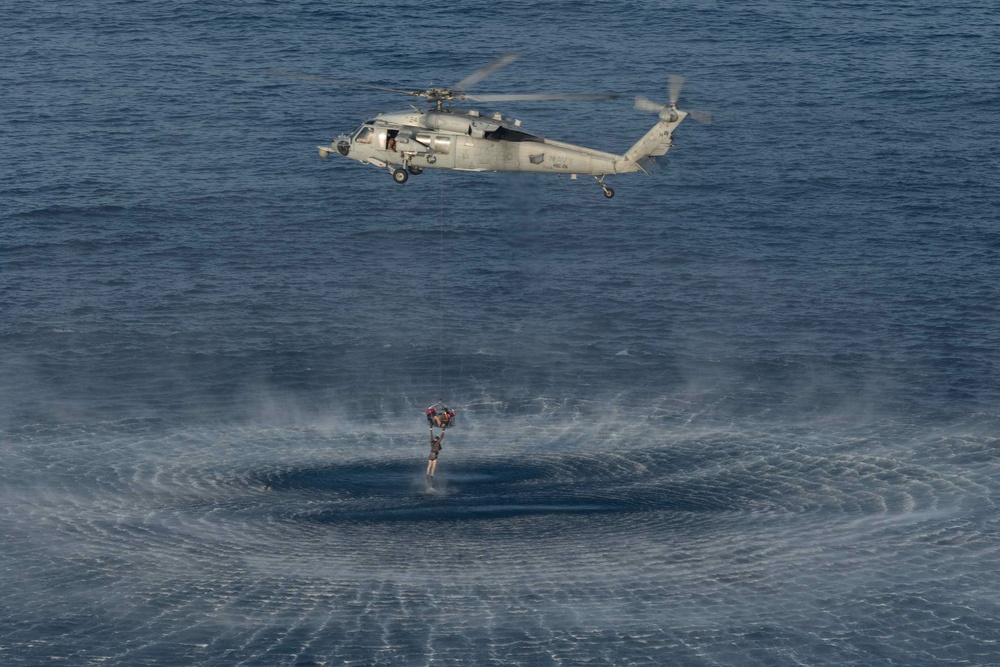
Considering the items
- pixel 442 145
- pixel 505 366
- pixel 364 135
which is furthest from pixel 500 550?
pixel 505 366

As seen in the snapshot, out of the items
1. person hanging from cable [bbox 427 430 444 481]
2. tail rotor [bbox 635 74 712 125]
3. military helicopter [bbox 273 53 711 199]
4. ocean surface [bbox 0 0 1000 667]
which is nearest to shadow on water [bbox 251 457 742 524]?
ocean surface [bbox 0 0 1000 667]

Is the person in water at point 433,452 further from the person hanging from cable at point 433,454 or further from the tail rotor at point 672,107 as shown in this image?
the tail rotor at point 672,107

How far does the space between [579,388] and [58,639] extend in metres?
55.8

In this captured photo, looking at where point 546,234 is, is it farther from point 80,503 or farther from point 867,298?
point 80,503

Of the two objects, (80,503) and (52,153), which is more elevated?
(52,153)

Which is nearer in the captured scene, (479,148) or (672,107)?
(672,107)

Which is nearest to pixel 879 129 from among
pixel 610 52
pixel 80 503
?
pixel 610 52

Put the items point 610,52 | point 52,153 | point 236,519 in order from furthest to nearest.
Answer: point 610,52 < point 52,153 < point 236,519

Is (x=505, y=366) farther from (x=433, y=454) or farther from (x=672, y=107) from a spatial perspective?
(x=672, y=107)

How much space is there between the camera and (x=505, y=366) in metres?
135

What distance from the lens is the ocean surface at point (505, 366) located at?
308 ft

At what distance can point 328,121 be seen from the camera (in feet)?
589

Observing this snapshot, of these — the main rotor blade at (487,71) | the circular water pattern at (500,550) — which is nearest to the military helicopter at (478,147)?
the main rotor blade at (487,71)

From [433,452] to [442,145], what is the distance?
883 inches
